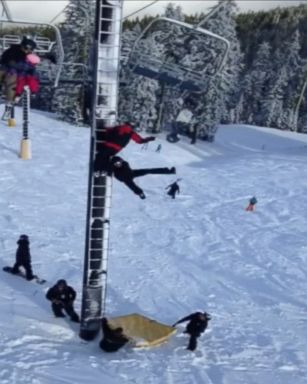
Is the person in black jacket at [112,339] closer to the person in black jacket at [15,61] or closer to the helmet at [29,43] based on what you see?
the person in black jacket at [15,61]

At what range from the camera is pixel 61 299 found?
11.9 metres

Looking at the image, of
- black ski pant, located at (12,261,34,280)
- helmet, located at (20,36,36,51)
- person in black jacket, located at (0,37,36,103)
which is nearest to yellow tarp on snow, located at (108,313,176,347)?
black ski pant, located at (12,261,34,280)

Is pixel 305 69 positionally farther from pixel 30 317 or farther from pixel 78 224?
pixel 30 317

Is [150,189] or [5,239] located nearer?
[5,239]

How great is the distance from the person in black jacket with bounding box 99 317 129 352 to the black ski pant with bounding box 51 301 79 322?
1.27 meters

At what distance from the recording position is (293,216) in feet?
80.7

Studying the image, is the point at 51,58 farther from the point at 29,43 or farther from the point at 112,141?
the point at 112,141

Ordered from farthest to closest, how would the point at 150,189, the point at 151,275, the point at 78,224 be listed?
the point at 150,189 → the point at 78,224 → the point at 151,275

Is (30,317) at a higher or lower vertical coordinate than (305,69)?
lower

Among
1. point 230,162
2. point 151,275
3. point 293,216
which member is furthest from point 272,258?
point 230,162

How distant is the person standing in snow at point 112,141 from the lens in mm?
9766

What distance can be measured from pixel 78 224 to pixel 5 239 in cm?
331

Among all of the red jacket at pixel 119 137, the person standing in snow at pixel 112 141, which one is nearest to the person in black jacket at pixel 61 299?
the person standing in snow at pixel 112 141

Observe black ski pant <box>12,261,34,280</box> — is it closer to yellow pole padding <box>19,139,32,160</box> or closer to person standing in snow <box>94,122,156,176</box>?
person standing in snow <box>94,122,156,176</box>
